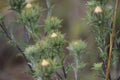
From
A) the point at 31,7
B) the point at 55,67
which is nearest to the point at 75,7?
the point at 31,7

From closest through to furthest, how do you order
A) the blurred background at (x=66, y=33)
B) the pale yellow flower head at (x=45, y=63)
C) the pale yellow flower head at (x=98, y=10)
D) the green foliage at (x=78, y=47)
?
the pale yellow flower head at (x=45, y=63) → the pale yellow flower head at (x=98, y=10) → the green foliage at (x=78, y=47) → the blurred background at (x=66, y=33)

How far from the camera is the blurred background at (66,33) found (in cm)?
284

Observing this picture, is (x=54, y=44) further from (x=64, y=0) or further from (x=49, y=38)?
(x=64, y=0)

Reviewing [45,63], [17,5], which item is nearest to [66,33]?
[17,5]

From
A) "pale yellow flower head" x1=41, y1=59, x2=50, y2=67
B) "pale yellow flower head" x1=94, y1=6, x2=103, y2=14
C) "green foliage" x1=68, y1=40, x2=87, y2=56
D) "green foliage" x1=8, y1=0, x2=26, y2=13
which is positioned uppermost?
"green foliage" x1=8, y1=0, x2=26, y2=13

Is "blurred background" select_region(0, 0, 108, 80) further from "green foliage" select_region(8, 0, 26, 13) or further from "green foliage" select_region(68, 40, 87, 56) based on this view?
"green foliage" select_region(68, 40, 87, 56)

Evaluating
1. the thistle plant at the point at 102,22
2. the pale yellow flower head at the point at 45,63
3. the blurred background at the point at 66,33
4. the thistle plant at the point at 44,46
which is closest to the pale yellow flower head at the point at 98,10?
the thistle plant at the point at 102,22

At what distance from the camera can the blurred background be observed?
9.31 ft

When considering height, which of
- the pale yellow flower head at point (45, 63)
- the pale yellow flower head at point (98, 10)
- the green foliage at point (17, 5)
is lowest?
the pale yellow flower head at point (45, 63)

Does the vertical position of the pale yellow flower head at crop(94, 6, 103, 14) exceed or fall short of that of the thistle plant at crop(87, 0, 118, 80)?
it exceeds it

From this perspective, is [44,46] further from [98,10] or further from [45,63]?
[98,10]

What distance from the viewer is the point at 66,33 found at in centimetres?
344

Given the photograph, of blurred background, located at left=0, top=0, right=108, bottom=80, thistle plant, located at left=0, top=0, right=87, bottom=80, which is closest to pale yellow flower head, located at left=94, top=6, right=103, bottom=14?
thistle plant, located at left=0, top=0, right=87, bottom=80

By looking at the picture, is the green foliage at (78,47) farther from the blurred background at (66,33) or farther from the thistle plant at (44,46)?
the blurred background at (66,33)
